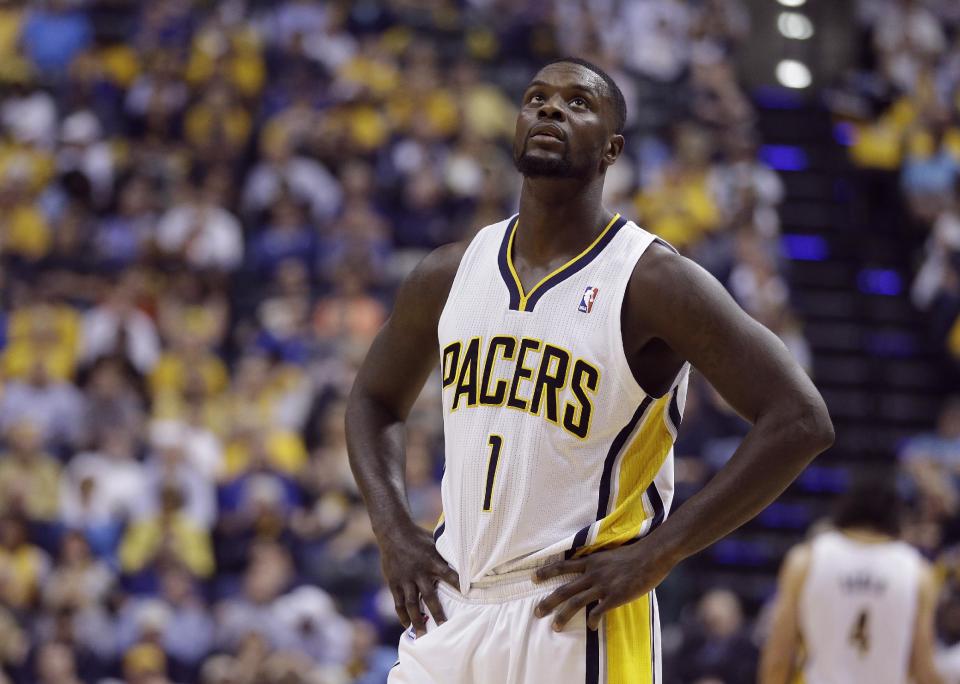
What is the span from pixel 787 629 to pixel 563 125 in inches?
140

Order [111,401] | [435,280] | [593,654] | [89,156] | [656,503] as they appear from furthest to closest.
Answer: [89,156]
[111,401]
[435,280]
[656,503]
[593,654]

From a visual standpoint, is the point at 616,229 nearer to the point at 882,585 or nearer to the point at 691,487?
the point at 882,585

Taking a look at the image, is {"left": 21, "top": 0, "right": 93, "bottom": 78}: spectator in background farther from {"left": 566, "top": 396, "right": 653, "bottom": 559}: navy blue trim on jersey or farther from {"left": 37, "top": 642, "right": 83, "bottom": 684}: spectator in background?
{"left": 566, "top": 396, "right": 653, "bottom": 559}: navy blue trim on jersey

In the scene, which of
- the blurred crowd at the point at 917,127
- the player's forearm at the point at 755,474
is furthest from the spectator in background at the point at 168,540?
the player's forearm at the point at 755,474

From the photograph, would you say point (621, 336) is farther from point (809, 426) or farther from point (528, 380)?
point (809, 426)

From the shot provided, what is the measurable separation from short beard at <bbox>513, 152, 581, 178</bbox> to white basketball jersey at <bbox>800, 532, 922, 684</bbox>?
331 cm

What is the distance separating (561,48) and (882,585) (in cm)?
1091

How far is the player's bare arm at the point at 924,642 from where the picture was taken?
22.3ft

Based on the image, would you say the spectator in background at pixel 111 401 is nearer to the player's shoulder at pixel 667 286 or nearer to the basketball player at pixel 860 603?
the basketball player at pixel 860 603

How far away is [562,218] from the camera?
13.7ft

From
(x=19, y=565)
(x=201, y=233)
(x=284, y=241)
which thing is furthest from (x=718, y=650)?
(x=201, y=233)

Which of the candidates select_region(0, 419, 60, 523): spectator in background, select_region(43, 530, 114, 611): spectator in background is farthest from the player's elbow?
select_region(0, 419, 60, 523): spectator in background

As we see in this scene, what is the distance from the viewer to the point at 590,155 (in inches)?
160

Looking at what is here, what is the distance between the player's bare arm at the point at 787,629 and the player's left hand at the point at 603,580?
3.14 metres
